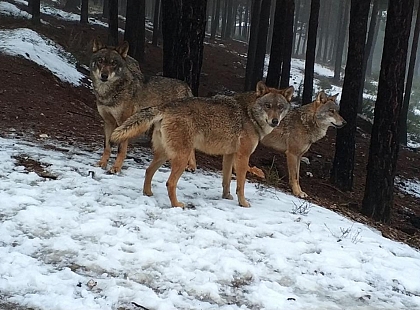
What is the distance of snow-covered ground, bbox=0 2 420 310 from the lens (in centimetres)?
404

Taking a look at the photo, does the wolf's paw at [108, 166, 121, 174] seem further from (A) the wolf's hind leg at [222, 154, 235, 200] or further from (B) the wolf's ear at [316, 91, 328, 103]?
(B) the wolf's ear at [316, 91, 328, 103]

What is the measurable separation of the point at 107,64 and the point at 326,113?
4493 millimetres

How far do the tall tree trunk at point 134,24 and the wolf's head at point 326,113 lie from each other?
41.4 ft

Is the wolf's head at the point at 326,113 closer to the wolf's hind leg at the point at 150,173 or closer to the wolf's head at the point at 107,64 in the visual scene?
the wolf's head at the point at 107,64

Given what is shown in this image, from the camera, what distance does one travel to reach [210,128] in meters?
6.64

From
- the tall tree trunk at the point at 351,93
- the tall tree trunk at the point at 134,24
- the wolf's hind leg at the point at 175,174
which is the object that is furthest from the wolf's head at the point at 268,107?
the tall tree trunk at the point at 134,24

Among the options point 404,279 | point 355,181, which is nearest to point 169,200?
point 404,279

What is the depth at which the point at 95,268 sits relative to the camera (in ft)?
14.2

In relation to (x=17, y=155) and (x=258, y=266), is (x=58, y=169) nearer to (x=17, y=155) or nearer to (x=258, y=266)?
(x=17, y=155)

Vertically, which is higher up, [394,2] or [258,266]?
[394,2]

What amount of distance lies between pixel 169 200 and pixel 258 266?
202cm

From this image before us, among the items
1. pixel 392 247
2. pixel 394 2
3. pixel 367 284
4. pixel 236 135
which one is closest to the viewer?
pixel 367 284

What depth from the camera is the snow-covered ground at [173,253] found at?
404 centimetres

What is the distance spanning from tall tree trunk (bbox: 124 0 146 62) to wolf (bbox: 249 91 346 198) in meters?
12.5
